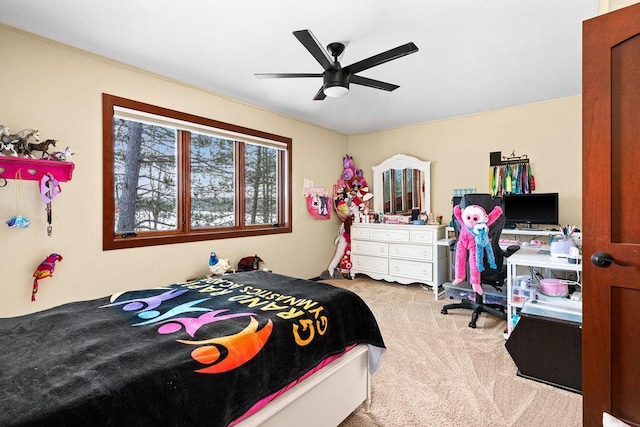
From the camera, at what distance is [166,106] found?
307cm

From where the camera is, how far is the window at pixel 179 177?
2.83m

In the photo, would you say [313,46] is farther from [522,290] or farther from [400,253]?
[400,253]

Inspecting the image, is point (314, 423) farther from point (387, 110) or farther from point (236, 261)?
point (387, 110)

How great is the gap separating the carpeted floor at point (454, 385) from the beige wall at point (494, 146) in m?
1.87

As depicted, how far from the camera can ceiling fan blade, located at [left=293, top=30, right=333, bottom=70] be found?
1.82 m

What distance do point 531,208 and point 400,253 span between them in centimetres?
166

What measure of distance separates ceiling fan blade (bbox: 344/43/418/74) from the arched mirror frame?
2740 millimetres

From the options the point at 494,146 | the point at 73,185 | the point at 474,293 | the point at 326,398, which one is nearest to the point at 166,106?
the point at 73,185

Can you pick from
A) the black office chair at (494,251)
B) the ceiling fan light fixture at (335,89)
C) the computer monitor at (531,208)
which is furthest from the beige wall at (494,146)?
the ceiling fan light fixture at (335,89)

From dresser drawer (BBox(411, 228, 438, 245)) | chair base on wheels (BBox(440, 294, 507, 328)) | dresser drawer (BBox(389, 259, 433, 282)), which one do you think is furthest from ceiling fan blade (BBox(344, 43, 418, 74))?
dresser drawer (BBox(389, 259, 433, 282))

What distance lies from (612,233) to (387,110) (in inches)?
129

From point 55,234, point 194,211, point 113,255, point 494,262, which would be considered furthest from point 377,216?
point 55,234

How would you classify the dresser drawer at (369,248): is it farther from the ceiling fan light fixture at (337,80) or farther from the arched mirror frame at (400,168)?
the ceiling fan light fixture at (337,80)

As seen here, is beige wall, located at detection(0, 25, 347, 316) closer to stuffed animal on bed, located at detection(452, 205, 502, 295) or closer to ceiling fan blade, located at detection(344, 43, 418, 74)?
ceiling fan blade, located at detection(344, 43, 418, 74)
